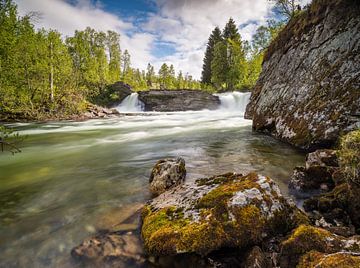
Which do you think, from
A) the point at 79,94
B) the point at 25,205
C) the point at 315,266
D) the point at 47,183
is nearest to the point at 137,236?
the point at 315,266

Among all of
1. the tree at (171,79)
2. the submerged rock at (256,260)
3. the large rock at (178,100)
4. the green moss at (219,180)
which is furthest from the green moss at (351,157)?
the tree at (171,79)

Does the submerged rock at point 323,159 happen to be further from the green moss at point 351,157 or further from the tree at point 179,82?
the tree at point 179,82

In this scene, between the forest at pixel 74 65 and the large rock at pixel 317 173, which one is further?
the forest at pixel 74 65

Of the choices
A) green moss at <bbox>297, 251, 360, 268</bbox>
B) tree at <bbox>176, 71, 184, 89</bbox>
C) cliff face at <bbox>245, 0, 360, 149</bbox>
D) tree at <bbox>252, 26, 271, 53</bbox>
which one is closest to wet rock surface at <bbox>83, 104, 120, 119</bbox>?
cliff face at <bbox>245, 0, 360, 149</bbox>

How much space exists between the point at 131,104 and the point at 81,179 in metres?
32.2

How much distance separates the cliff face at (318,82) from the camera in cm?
591

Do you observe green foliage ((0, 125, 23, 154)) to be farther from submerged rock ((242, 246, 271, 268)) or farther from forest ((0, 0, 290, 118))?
submerged rock ((242, 246, 271, 268))

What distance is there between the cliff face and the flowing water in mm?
802

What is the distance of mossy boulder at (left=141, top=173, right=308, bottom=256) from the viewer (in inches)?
94.5

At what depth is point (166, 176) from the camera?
455cm

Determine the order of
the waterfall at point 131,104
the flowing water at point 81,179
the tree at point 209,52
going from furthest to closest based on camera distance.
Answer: the tree at point 209,52 < the waterfall at point 131,104 < the flowing water at point 81,179

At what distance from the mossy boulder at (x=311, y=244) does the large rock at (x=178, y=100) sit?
1244 inches

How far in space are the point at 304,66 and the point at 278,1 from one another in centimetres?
1126

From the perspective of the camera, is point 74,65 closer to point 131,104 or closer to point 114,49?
point 131,104
